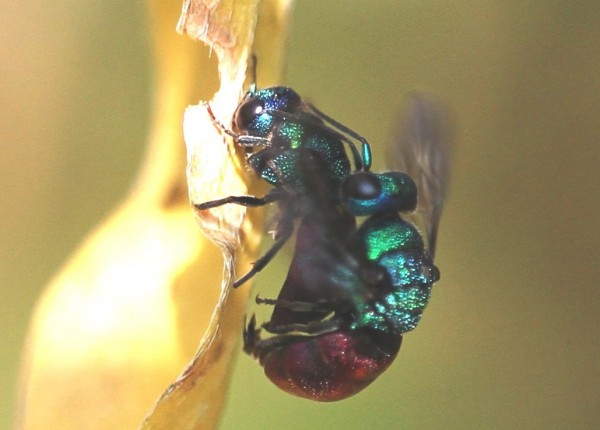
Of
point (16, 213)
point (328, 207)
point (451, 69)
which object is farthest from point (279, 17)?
point (451, 69)

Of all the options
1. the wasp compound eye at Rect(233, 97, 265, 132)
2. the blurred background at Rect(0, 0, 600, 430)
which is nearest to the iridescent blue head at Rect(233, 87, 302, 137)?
the wasp compound eye at Rect(233, 97, 265, 132)

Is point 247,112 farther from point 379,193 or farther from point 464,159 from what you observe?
point 464,159

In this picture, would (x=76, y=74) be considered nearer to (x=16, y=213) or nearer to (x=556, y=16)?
(x=16, y=213)

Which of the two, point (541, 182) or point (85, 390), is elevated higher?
point (541, 182)

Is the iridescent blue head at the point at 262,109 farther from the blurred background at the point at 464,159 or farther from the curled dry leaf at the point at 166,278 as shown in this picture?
the blurred background at the point at 464,159

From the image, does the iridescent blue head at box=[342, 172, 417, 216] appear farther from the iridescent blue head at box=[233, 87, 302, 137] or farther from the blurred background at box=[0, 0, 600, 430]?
the blurred background at box=[0, 0, 600, 430]

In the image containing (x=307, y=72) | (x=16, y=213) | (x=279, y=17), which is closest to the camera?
(x=279, y=17)

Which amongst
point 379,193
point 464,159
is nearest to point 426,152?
point 379,193
